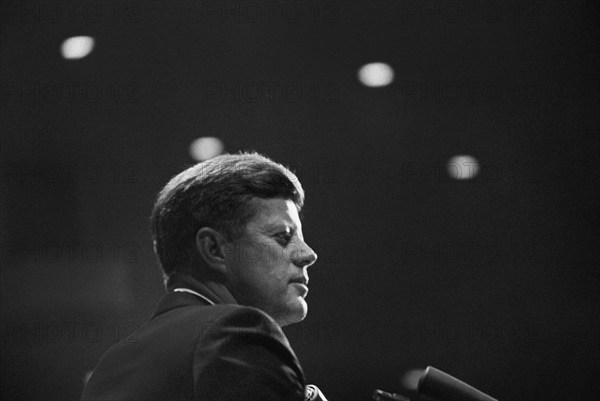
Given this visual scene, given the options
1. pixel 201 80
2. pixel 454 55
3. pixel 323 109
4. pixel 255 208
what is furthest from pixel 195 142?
pixel 255 208

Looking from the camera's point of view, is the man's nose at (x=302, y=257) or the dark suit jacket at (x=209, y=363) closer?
the dark suit jacket at (x=209, y=363)

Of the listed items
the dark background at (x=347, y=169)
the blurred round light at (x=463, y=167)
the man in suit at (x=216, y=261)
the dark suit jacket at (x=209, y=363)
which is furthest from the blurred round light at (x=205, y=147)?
the dark suit jacket at (x=209, y=363)

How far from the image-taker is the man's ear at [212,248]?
0.94 metres

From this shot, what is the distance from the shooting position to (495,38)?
67.7 inches

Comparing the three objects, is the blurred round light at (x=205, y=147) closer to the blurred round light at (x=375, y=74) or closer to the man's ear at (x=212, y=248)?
the blurred round light at (x=375, y=74)

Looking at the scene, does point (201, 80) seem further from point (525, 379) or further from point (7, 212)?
point (525, 379)

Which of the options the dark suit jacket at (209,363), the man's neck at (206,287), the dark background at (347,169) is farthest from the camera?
the dark background at (347,169)

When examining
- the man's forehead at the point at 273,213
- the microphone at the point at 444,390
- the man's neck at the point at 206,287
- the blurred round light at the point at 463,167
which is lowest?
the microphone at the point at 444,390

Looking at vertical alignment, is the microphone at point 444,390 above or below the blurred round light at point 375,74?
below

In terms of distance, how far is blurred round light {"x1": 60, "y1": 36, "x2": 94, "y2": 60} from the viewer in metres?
1.70

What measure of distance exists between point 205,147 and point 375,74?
0.38 m

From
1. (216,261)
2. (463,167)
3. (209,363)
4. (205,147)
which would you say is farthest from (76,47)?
(209,363)

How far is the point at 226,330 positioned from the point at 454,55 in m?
1.12

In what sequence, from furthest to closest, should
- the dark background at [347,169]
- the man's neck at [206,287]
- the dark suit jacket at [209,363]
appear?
the dark background at [347,169]
the man's neck at [206,287]
the dark suit jacket at [209,363]
